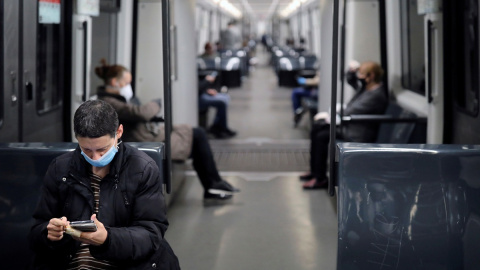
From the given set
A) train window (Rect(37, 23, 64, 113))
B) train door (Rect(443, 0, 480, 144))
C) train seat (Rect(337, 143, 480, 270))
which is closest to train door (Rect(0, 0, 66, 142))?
train window (Rect(37, 23, 64, 113))

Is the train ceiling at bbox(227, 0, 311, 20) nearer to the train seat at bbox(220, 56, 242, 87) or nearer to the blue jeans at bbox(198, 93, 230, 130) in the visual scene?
the train seat at bbox(220, 56, 242, 87)

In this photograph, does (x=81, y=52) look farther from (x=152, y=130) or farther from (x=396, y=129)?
(x=396, y=129)

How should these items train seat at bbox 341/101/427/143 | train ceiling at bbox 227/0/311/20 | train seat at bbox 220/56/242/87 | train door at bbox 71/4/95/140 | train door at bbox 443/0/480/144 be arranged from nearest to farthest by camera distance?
train door at bbox 443/0/480/144 < train door at bbox 71/4/95/140 < train seat at bbox 341/101/427/143 < train seat at bbox 220/56/242/87 < train ceiling at bbox 227/0/311/20

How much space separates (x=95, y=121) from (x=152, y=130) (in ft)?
9.75

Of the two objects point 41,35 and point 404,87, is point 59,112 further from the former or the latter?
point 404,87

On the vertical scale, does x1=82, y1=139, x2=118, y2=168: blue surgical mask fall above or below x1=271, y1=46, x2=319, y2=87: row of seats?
below

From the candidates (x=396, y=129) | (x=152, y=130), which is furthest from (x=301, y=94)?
(x=152, y=130)

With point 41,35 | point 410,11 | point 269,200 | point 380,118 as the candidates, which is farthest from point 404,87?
point 41,35

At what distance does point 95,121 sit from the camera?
260 cm

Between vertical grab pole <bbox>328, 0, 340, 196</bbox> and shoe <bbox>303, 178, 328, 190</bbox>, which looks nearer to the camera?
vertical grab pole <bbox>328, 0, 340, 196</bbox>

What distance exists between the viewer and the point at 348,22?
23.9ft

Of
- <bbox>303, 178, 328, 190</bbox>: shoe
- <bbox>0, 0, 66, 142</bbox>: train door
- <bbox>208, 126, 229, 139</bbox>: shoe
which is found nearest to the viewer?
<bbox>0, 0, 66, 142</bbox>: train door

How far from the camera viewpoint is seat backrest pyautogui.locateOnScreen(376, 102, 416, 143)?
5668 mm

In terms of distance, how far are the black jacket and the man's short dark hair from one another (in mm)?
134
